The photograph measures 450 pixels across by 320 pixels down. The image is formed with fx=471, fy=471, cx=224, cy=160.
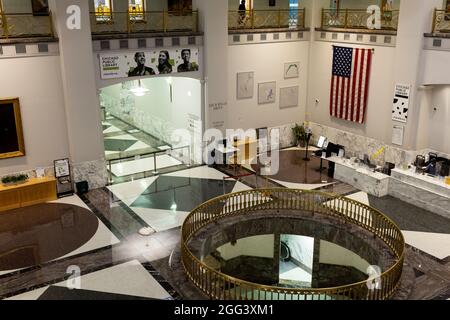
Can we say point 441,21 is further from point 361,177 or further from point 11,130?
point 11,130

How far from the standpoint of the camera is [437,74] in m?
15.2

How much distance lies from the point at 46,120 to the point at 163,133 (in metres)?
6.60

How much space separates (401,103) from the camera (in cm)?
1634

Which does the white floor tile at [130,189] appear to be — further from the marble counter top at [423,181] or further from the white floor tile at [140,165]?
the marble counter top at [423,181]

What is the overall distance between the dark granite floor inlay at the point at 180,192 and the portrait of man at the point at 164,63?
380 centimetres

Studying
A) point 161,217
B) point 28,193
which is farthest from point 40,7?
point 161,217

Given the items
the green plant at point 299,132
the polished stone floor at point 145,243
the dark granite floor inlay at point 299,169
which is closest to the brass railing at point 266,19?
the green plant at point 299,132

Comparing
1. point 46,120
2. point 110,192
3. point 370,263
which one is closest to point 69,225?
point 110,192

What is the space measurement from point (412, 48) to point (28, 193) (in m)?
13.2

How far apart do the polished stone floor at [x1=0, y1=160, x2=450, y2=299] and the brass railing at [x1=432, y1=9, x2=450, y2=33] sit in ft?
18.9

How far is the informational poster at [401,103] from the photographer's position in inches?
634

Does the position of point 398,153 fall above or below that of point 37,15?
below
